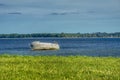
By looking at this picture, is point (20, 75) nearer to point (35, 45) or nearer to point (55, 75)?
point (55, 75)

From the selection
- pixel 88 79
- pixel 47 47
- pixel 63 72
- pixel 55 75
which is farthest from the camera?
pixel 47 47

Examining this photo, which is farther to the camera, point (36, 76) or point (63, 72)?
point (63, 72)

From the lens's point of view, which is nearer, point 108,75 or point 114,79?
point 114,79

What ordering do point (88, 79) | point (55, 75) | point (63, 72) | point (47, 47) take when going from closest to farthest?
point (88, 79) < point (55, 75) < point (63, 72) < point (47, 47)

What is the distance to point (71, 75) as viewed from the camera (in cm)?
2111

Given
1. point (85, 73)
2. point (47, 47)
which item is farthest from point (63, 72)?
point (47, 47)

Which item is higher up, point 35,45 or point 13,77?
point 13,77

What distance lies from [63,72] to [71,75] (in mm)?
1356

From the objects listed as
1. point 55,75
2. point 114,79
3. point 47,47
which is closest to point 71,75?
point 55,75

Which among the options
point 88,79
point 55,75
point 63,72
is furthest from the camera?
point 63,72

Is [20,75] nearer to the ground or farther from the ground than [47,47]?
farther from the ground

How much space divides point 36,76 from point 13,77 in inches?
52.7

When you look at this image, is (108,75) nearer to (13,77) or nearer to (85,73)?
(85,73)

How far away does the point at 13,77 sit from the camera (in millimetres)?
19812
